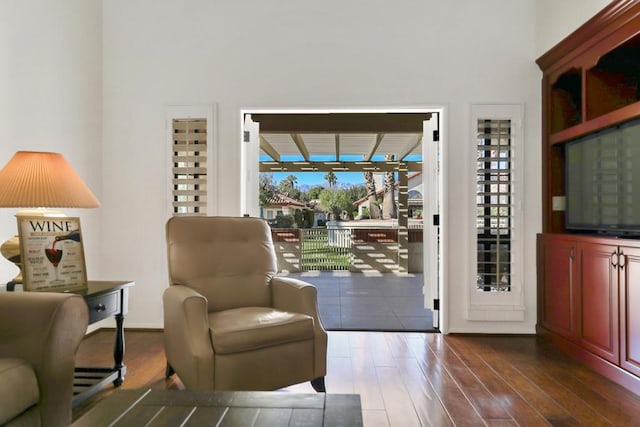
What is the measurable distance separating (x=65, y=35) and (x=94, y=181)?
119 cm

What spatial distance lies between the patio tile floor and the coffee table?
2531 millimetres

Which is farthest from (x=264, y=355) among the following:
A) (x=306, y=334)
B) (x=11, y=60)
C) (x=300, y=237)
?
(x=300, y=237)

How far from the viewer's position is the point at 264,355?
2105 mm

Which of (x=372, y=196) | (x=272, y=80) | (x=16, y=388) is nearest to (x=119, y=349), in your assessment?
(x=16, y=388)

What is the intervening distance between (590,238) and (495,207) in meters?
0.86

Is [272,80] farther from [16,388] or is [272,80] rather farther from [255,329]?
[16,388]

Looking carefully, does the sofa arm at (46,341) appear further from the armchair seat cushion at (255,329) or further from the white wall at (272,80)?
the white wall at (272,80)

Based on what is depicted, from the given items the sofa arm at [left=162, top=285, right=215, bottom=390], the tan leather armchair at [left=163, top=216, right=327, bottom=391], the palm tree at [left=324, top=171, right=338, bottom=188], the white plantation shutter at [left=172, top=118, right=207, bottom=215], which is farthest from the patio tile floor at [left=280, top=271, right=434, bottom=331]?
the palm tree at [left=324, top=171, right=338, bottom=188]

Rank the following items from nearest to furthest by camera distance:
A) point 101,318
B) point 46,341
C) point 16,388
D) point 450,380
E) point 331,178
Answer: point 16,388
point 46,341
point 101,318
point 450,380
point 331,178

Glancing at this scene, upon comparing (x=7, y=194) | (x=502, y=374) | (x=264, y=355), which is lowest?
(x=502, y=374)

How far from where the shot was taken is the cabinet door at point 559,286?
3.09 m

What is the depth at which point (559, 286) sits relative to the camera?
3266 mm

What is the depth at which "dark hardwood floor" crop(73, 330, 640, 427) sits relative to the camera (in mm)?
2117

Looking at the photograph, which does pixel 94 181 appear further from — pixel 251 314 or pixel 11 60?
pixel 251 314
